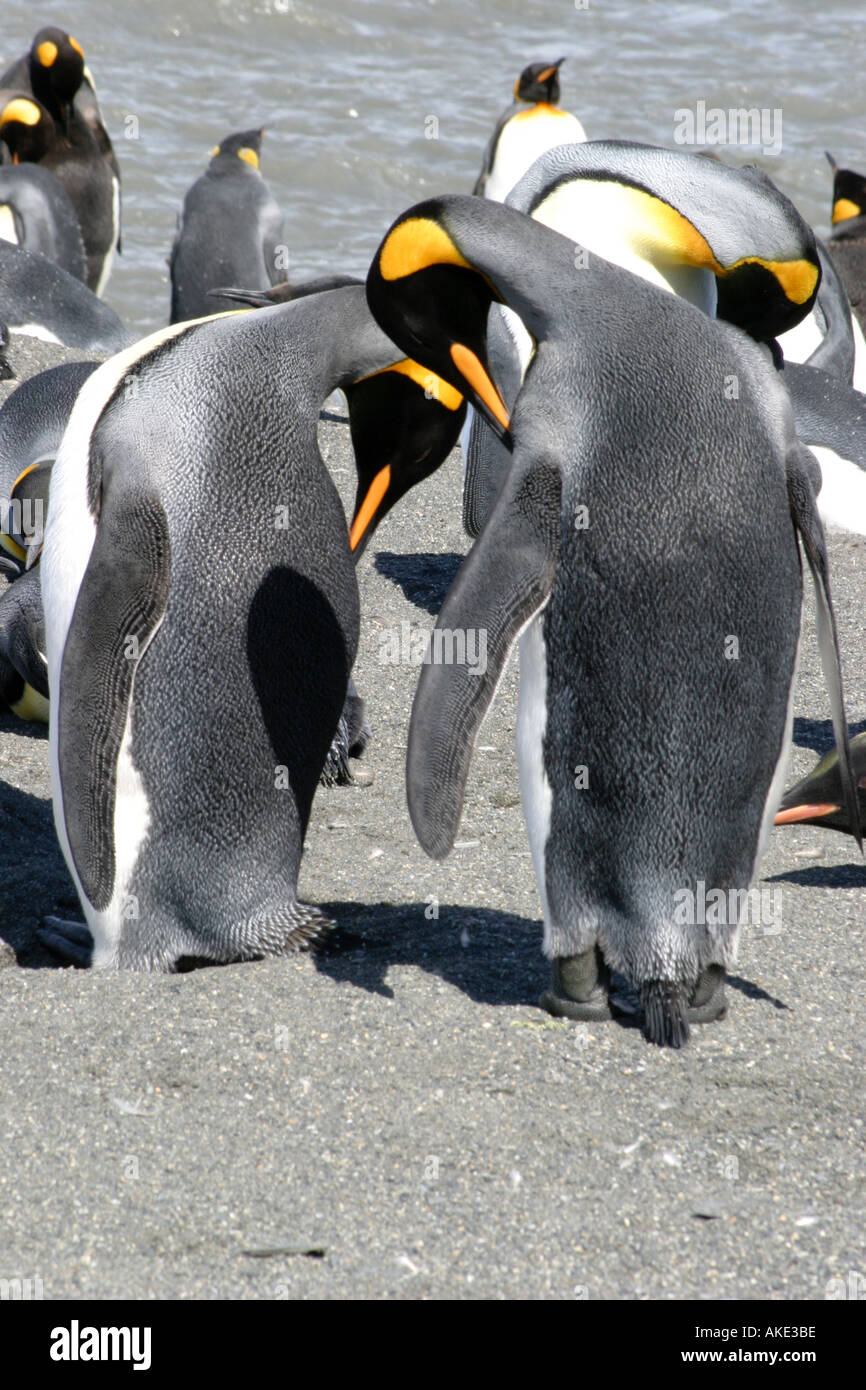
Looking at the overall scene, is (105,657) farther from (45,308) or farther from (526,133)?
(526,133)

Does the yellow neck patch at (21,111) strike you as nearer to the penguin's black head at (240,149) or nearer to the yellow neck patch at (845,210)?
the penguin's black head at (240,149)

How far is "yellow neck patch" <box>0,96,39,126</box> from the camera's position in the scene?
994 centimetres

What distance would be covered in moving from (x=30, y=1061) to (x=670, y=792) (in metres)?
1.06

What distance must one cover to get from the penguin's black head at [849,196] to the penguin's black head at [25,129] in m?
5.27

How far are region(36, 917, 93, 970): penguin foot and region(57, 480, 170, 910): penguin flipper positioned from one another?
0.29 metres

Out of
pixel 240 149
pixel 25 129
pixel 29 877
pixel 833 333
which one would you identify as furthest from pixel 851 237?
pixel 29 877

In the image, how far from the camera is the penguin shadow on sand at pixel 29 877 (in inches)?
121

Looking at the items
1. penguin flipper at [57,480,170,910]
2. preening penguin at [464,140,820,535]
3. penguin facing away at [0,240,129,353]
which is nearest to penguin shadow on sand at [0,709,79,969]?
penguin flipper at [57,480,170,910]

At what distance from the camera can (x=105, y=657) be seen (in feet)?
8.69

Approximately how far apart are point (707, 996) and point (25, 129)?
30.2ft

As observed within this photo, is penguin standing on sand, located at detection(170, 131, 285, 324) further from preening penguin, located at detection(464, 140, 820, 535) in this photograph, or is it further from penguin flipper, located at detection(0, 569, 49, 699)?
penguin flipper, located at detection(0, 569, 49, 699)

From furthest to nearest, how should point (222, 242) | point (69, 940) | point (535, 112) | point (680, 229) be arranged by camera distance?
point (535, 112), point (222, 242), point (680, 229), point (69, 940)
